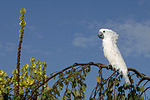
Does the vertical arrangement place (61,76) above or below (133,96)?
above

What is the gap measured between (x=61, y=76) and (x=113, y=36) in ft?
3.60

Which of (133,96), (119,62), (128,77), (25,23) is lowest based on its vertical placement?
(133,96)

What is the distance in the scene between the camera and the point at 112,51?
3705mm

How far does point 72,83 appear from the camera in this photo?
10.6ft

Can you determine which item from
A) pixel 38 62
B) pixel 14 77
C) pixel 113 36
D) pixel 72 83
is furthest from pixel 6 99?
pixel 113 36

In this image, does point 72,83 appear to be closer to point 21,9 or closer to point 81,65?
point 81,65

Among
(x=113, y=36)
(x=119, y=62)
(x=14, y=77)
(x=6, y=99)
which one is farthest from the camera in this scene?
(x=14, y=77)

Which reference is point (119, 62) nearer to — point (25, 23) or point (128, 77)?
point (128, 77)

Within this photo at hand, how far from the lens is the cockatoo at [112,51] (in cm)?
339

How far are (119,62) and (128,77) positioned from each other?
10.0 inches

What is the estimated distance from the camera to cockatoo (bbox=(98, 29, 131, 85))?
339 centimetres

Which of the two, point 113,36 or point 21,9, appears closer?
point 113,36

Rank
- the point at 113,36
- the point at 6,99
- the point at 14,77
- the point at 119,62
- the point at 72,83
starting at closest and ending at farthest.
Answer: the point at 72,83 < the point at 119,62 < the point at 113,36 < the point at 6,99 < the point at 14,77

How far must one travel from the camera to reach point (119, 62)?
3.51 meters
